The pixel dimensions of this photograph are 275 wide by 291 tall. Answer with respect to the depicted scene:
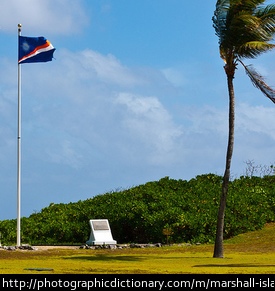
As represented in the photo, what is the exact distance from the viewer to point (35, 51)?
70.0 ft

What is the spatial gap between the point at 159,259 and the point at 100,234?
5862 mm

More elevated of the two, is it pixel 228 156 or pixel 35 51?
pixel 35 51

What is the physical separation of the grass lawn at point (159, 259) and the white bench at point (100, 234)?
5.90 ft

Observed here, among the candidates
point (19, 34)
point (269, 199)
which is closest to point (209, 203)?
point (269, 199)

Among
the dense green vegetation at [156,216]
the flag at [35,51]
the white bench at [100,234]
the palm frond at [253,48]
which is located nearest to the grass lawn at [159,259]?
the dense green vegetation at [156,216]

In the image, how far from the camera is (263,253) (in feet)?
61.5

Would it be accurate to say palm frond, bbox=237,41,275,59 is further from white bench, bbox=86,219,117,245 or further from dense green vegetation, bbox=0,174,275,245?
white bench, bbox=86,219,117,245

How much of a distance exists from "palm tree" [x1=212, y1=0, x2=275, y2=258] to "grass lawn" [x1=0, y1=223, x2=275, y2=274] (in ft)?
5.49

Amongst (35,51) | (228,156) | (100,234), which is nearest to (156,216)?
→ (100,234)

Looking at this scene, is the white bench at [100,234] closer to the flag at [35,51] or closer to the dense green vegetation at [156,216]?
the dense green vegetation at [156,216]

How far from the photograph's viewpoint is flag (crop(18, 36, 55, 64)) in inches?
840

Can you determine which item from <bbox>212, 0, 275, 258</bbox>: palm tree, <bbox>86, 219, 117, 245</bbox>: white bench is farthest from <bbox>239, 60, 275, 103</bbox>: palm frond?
<bbox>86, 219, 117, 245</bbox>: white bench

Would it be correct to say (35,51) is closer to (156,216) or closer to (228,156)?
(156,216)

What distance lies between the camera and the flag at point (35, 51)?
2133 cm
